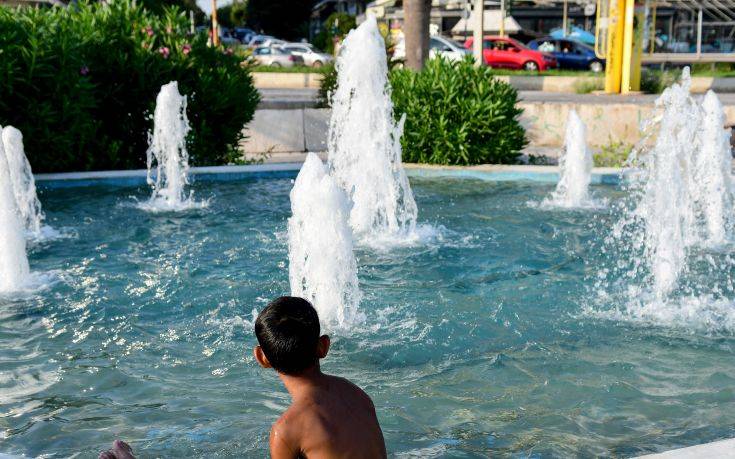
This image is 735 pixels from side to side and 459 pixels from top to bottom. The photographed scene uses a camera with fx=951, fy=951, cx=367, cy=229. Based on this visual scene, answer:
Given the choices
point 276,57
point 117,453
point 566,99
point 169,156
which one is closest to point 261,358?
point 117,453

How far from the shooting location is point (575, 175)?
1134 cm

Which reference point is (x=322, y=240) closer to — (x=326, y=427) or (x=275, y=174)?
(x=326, y=427)

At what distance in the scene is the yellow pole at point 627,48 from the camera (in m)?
20.1

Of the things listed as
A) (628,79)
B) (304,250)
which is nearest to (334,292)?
(304,250)

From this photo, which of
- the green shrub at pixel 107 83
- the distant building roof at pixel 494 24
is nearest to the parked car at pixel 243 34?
the distant building roof at pixel 494 24

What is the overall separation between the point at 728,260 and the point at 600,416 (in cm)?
395

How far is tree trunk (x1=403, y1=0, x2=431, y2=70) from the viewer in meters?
17.0

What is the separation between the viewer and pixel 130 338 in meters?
6.18

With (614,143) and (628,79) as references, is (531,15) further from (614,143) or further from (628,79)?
(614,143)

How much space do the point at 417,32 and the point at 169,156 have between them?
6.59 meters

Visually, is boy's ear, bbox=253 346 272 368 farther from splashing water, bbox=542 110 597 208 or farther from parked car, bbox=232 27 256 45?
parked car, bbox=232 27 256 45

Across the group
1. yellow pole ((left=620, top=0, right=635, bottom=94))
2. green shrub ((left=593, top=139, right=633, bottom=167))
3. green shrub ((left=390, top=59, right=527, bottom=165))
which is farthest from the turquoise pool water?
yellow pole ((left=620, top=0, right=635, bottom=94))

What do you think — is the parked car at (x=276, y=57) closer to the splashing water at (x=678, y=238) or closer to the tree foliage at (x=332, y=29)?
the tree foliage at (x=332, y=29)

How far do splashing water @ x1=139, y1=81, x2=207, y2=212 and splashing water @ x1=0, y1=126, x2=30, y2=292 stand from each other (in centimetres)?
318
